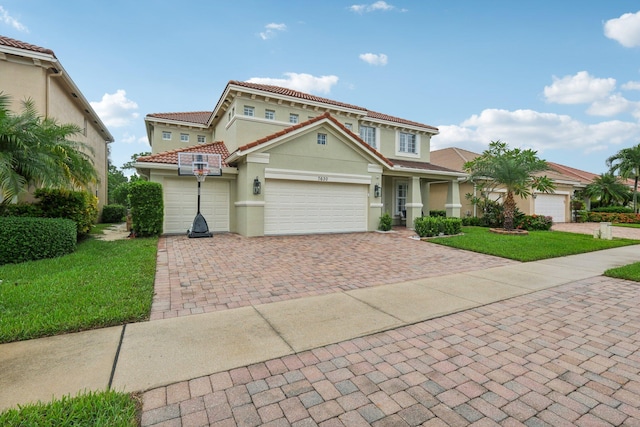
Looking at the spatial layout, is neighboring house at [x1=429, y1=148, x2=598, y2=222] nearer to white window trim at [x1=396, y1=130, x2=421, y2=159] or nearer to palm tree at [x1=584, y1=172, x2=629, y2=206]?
palm tree at [x1=584, y1=172, x2=629, y2=206]

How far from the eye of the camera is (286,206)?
42.6 feet

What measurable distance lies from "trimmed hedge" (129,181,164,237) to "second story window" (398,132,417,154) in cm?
1407

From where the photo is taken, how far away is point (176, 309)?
4586 mm

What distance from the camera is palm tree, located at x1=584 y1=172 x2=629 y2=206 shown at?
27.1 metres

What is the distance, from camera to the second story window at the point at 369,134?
59.6ft

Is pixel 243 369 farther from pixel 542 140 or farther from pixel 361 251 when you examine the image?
pixel 542 140

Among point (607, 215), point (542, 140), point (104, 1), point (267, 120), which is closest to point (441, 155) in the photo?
point (542, 140)

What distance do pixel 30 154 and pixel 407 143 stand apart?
58.3 ft

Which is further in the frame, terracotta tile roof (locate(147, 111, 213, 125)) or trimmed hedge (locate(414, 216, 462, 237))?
terracotta tile roof (locate(147, 111, 213, 125))

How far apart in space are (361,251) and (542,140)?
85.6 feet

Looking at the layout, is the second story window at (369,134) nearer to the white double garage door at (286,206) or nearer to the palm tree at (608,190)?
the white double garage door at (286,206)

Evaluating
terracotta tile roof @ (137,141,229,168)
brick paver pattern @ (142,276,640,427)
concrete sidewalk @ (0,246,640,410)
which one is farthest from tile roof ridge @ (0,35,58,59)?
brick paver pattern @ (142,276,640,427)

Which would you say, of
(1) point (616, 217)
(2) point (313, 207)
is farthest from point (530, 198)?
(2) point (313, 207)

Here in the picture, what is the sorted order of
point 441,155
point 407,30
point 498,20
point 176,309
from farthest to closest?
point 441,155, point 407,30, point 498,20, point 176,309
